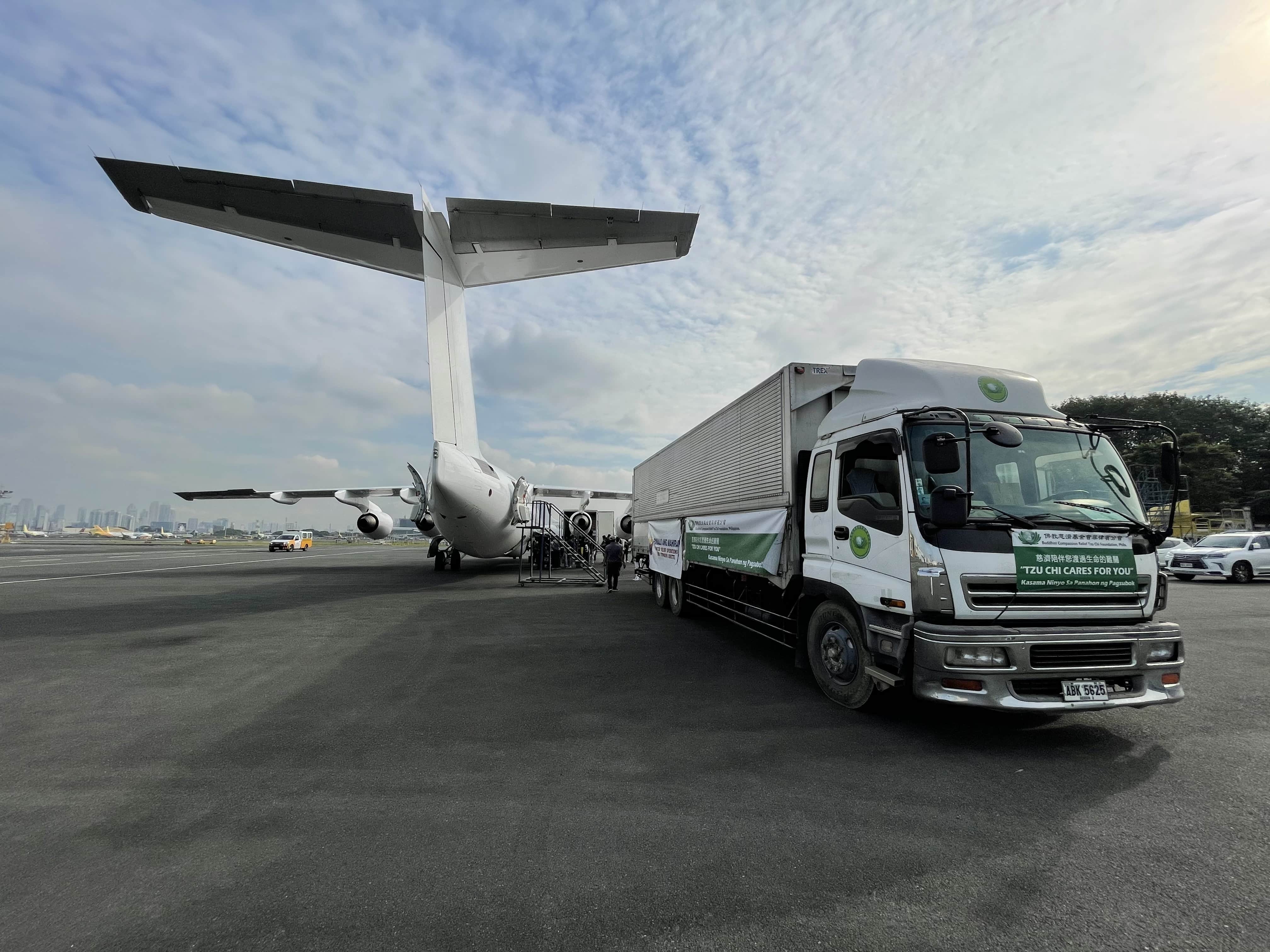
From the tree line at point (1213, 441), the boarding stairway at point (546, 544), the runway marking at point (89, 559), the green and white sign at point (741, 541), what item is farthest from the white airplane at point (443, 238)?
the tree line at point (1213, 441)

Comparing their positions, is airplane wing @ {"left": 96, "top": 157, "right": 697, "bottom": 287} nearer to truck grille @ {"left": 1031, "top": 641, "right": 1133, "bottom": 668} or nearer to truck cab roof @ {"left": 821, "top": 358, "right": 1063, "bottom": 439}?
truck cab roof @ {"left": 821, "top": 358, "right": 1063, "bottom": 439}

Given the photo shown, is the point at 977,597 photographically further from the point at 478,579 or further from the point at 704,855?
the point at 478,579

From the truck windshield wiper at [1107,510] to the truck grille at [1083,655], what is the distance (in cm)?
105

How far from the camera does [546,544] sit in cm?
2261

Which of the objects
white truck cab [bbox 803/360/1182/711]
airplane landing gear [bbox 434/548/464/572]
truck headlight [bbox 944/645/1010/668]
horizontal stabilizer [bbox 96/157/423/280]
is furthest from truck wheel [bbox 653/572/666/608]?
airplane landing gear [bbox 434/548/464/572]

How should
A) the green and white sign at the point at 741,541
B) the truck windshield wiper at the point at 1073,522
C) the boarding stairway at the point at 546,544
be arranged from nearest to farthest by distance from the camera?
the truck windshield wiper at the point at 1073,522 < the green and white sign at the point at 741,541 < the boarding stairway at the point at 546,544

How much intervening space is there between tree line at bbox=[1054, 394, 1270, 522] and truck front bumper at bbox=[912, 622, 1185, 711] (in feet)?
131

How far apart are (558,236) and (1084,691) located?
13.2 metres

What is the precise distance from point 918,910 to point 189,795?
430 cm

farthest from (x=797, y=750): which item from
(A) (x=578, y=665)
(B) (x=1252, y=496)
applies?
(B) (x=1252, y=496)

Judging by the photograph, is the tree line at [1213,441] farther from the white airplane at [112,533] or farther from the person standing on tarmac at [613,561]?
the white airplane at [112,533]

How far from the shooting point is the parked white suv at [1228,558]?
696 inches

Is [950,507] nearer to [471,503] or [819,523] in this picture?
[819,523]

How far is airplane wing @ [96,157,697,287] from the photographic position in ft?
38.5
